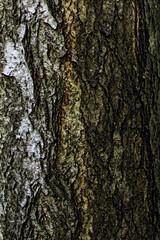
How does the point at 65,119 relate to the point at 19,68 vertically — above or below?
below

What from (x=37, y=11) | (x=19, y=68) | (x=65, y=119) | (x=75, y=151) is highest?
(x=37, y=11)

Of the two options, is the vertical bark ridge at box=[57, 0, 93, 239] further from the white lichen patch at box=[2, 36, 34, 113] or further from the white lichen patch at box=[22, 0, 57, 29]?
the white lichen patch at box=[22, 0, 57, 29]

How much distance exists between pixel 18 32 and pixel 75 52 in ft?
0.86

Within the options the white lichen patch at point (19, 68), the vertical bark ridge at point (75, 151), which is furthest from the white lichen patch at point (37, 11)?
the vertical bark ridge at point (75, 151)

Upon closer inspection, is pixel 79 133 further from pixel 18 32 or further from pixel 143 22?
pixel 143 22

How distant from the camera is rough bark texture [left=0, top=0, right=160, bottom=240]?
126 cm

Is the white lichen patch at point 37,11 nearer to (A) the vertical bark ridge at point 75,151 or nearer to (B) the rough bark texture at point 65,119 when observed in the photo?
(B) the rough bark texture at point 65,119

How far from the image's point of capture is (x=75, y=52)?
1.26m

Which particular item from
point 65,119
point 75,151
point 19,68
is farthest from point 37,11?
point 75,151

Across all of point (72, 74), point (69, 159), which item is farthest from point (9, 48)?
point (69, 159)

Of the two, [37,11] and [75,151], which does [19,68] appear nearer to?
[37,11]

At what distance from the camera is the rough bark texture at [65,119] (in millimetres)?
1259

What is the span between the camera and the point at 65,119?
1.29m

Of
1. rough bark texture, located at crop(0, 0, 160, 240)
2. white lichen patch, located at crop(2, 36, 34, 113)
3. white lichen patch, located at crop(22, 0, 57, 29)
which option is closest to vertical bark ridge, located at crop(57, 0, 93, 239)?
rough bark texture, located at crop(0, 0, 160, 240)
